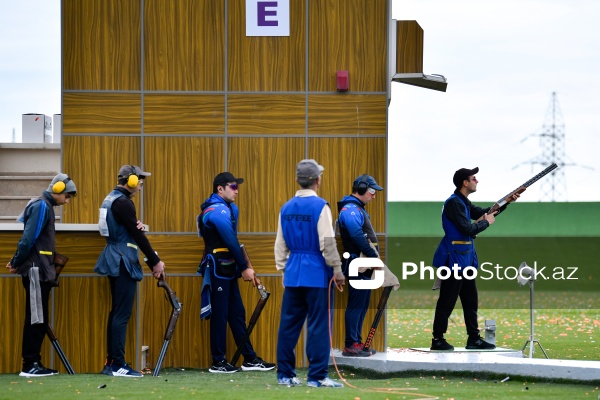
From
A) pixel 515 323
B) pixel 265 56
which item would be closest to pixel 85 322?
pixel 265 56

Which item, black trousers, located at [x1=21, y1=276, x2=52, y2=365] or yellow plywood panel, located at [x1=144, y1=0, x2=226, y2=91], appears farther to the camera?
yellow plywood panel, located at [x1=144, y1=0, x2=226, y2=91]

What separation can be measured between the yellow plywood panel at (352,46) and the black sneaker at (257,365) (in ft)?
8.75

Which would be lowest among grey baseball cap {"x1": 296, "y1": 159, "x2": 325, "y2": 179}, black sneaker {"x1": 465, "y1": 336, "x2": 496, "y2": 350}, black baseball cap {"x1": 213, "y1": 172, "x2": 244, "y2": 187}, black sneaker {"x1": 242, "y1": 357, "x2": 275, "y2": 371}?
black sneaker {"x1": 242, "y1": 357, "x2": 275, "y2": 371}

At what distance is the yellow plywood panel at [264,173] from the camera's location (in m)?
12.0

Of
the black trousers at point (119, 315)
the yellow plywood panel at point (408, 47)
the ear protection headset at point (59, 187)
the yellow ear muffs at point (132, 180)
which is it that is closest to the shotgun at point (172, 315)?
the black trousers at point (119, 315)

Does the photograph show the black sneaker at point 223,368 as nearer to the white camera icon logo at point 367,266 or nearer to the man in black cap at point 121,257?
the man in black cap at point 121,257

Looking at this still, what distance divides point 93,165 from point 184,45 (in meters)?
1.45

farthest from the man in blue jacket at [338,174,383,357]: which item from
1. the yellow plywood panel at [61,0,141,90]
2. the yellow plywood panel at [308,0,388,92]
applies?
the yellow plywood panel at [61,0,141,90]

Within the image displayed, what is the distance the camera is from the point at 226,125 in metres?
12.0

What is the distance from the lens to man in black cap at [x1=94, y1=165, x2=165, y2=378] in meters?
10.5

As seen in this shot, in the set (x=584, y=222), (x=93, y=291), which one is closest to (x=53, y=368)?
(x=93, y=291)

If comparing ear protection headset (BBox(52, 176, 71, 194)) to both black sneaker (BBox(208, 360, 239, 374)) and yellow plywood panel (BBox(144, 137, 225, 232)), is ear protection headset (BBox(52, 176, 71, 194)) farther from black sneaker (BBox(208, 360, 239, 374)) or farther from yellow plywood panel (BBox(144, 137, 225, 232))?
black sneaker (BBox(208, 360, 239, 374))

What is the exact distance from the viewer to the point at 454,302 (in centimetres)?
1209

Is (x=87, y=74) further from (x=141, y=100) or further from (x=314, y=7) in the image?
(x=314, y=7)
